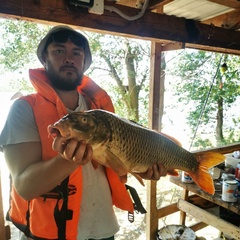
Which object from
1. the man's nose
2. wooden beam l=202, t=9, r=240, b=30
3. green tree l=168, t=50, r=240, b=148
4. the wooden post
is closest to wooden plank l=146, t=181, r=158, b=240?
the wooden post

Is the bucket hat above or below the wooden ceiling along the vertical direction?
below

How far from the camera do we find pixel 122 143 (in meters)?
1.47

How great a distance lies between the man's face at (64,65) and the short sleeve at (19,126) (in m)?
0.36

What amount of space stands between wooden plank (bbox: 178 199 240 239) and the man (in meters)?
1.18

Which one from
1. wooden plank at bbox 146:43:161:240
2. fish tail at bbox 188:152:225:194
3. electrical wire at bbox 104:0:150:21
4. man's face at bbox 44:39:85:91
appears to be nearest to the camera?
man's face at bbox 44:39:85:91

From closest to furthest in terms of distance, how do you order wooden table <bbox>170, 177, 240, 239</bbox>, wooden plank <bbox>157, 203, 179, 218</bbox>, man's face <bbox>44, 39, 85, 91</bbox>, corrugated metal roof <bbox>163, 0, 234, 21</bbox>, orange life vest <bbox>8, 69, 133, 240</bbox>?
1. orange life vest <bbox>8, 69, 133, 240</bbox>
2. man's face <bbox>44, 39, 85, 91</bbox>
3. wooden table <bbox>170, 177, 240, 239</bbox>
4. corrugated metal roof <bbox>163, 0, 234, 21</bbox>
5. wooden plank <bbox>157, 203, 179, 218</bbox>

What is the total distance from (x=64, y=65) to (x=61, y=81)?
0.40 feet

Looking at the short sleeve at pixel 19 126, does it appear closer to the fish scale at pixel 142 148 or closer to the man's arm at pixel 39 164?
the man's arm at pixel 39 164

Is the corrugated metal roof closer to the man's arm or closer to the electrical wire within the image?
the electrical wire

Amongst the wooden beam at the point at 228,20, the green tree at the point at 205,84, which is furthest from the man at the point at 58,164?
the green tree at the point at 205,84

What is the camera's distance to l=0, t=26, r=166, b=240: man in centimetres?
135

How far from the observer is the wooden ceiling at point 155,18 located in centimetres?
195

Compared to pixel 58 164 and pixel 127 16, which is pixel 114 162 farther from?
pixel 127 16

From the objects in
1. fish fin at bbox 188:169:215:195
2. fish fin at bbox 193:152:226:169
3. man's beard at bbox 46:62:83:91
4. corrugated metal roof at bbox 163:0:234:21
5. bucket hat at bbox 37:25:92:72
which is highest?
corrugated metal roof at bbox 163:0:234:21
